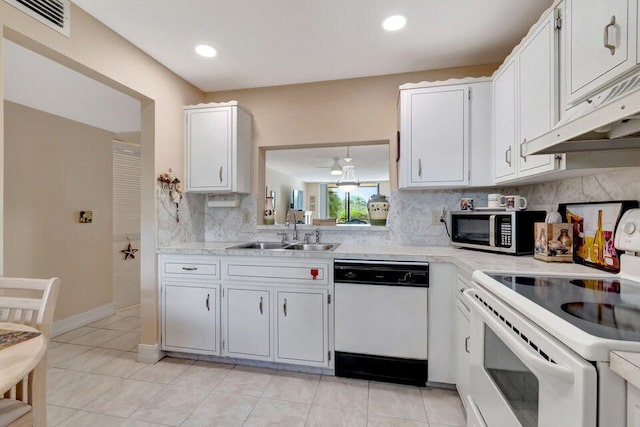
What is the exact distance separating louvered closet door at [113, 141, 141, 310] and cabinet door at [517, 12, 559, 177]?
4.25 m

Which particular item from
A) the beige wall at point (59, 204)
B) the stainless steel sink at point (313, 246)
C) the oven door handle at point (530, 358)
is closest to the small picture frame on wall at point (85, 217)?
the beige wall at point (59, 204)

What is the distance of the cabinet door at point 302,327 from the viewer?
Answer: 6.95 ft

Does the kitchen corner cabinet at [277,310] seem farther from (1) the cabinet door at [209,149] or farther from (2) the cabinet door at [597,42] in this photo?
(2) the cabinet door at [597,42]

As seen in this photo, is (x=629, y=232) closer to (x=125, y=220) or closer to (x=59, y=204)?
(x=59, y=204)

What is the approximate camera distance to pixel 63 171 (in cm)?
309

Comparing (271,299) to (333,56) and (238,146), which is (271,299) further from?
(333,56)

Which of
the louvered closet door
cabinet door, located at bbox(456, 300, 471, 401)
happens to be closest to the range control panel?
cabinet door, located at bbox(456, 300, 471, 401)

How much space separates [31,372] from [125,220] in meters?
3.06

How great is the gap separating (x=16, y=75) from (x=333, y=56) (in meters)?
2.49

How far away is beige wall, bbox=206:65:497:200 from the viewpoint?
8.57ft

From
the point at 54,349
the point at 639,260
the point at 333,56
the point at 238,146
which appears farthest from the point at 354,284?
the point at 54,349

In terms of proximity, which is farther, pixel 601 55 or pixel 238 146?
pixel 238 146

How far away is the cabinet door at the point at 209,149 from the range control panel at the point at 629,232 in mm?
2561

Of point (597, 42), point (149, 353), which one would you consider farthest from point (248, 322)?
point (597, 42)
